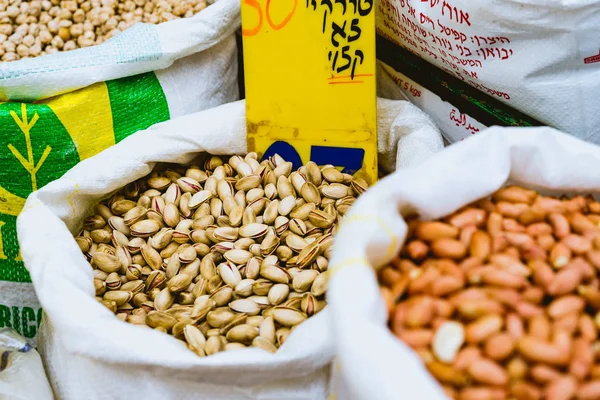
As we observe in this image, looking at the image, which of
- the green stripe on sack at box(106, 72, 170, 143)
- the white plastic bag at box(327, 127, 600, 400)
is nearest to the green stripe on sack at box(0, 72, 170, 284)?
the green stripe on sack at box(106, 72, 170, 143)

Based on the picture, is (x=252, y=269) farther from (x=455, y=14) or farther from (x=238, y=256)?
(x=455, y=14)

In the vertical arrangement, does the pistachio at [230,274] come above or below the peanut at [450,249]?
below

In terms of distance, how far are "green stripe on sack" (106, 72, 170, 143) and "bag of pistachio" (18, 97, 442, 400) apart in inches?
2.9

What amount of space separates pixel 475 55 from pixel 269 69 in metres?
0.39

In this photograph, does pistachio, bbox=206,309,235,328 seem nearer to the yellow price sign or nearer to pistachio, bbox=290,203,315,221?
pistachio, bbox=290,203,315,221

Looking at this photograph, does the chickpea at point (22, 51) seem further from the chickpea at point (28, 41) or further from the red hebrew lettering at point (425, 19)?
the red hebrew lettering at point (425, 19)

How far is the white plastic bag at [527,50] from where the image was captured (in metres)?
1.02

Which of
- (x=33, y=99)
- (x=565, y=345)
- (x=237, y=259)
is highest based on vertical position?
(x=33, y=99)

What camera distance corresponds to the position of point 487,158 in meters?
0.81

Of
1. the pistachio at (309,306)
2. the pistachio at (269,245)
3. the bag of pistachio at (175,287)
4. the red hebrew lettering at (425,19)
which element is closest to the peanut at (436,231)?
the bag of pistachio at (175,287)

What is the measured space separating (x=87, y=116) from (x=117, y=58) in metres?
0.12

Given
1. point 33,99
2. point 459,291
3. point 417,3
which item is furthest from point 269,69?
point 459,291

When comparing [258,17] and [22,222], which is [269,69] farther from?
[22,222]

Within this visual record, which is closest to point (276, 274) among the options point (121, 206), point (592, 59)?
point (121, 206)
